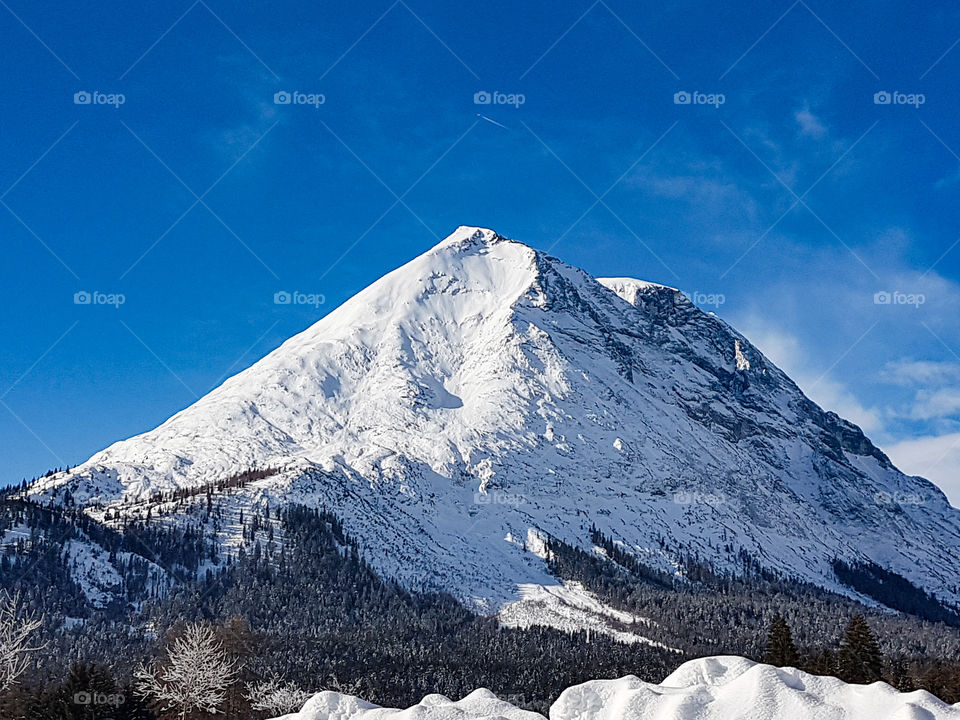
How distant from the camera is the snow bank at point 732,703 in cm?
2117

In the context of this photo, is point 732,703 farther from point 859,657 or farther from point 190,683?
point 859,657

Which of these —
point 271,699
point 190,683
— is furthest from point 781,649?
point 190,683

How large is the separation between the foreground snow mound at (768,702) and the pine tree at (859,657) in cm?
8090

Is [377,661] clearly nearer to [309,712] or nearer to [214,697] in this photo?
[214,697]

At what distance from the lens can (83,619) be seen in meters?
184

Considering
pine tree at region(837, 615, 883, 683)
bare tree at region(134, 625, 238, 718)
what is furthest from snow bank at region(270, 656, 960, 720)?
pine tree at region(837, 615, 883, 683)

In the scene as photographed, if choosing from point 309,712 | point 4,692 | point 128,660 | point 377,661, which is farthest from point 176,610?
point 309,712

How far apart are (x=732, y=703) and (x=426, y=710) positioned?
27.7ft

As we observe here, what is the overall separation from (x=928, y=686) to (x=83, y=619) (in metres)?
159

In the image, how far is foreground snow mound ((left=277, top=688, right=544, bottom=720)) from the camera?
2435 cm

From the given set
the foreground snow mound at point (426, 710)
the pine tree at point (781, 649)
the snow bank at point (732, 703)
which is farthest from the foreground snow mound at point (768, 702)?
the pine tree at point (781, 649)

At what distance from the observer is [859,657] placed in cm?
9825

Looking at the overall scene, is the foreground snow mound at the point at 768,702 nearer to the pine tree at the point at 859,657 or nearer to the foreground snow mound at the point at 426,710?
the foreground snow mound at the point at 426,710

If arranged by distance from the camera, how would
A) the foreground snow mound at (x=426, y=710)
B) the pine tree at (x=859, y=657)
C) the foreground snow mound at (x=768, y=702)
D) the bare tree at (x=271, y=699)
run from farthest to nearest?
the bare tree at (x=271, y=699) → the pine tree at (x=859, y=657) → the foreground snow mound at (x=426, y=710) → the foreground snow mound at (x=768, y=702)
